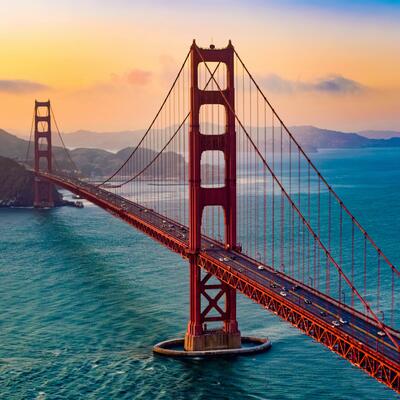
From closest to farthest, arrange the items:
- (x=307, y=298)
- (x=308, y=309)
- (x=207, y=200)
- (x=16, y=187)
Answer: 1. (x=308, y=309)
2. (x=307, y=298)
3. (x=207, y=200)
4. (x=16, y=187)

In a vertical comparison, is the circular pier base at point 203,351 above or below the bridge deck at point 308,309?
below

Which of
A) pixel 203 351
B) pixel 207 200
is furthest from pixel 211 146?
pixel 203 351

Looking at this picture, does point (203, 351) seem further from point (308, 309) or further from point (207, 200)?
point (308, 309)

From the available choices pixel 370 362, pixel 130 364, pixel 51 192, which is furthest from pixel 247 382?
pixel 51 192

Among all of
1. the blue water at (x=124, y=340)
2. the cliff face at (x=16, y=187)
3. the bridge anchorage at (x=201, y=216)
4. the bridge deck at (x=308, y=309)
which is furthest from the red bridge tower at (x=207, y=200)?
the cliff face at (x=16, y=187)

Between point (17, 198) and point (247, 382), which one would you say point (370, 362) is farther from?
point (17, 198)

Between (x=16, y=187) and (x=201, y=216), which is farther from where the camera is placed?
(x=16, y=187)

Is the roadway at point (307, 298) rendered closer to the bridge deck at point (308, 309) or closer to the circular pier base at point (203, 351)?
the bridge deck at point (308, 309)
